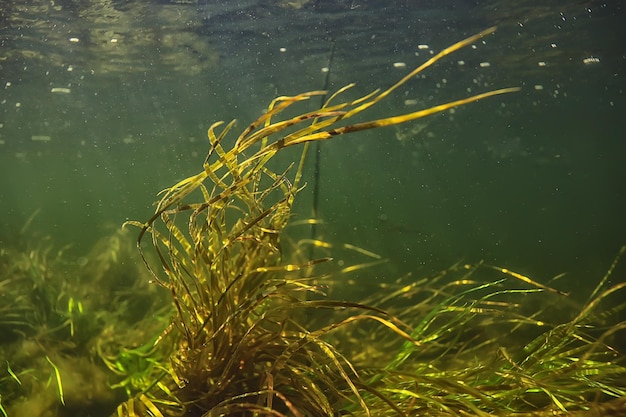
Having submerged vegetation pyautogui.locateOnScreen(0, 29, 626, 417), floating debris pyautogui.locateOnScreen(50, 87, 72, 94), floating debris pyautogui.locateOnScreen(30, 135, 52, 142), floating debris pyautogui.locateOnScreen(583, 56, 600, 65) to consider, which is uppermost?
submerged vegetation pyautogui.locateOnScreen(0, 29, 626, 417)

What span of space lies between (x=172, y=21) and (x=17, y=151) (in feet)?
48.4

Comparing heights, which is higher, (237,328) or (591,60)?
(237,328)

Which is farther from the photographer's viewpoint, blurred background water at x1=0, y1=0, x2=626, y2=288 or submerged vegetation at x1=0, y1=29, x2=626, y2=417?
blurred background water at x1=0, y1=0, x2=626, y2=288

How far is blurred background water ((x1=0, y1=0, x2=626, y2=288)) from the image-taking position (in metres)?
8.45

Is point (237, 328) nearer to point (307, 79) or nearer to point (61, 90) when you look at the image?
point (307, 79)

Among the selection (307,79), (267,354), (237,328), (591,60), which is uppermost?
(237,328)

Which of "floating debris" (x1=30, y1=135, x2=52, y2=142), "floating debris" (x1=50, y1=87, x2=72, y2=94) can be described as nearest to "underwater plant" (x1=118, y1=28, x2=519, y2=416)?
"floating debris" (x1=50, y1=87, x2=72, y2=94)

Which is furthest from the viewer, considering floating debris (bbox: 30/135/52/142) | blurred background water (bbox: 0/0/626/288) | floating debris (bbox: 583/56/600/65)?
floating debris (bbox: 30/135/52/142)

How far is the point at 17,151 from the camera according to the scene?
65.3 feet

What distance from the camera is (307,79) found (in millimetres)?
11641

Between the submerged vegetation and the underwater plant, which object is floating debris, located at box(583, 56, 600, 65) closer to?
the submerged vegetation

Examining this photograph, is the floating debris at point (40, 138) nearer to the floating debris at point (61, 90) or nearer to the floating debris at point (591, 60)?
the floating debris at point (61, 90)

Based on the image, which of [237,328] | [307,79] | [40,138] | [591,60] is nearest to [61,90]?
[307,79]

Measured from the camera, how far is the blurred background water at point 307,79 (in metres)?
8.45
